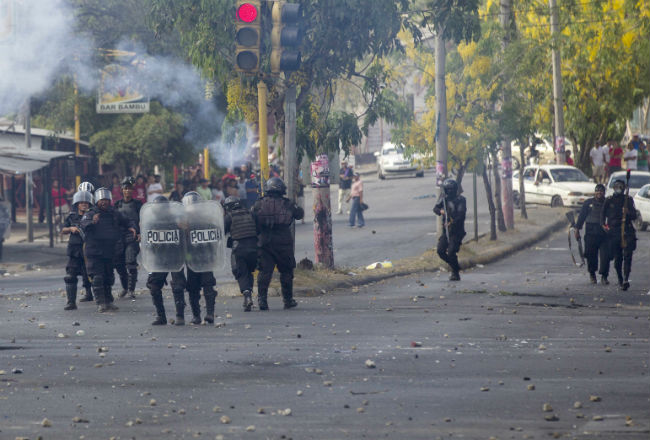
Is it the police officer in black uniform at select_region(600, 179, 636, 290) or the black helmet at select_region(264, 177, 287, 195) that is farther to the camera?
the police officer in black uniform at select_region(600, 179, 636, 290)

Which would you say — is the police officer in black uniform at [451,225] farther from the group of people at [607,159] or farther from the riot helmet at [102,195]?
the group of people at [607,159]

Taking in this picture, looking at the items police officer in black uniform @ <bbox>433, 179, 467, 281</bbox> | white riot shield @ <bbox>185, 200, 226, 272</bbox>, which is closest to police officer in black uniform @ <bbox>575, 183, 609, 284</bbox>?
police officer in black uniform @ <bbox>433, 179, 467, 281</bbox>

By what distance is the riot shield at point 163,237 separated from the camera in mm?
13891

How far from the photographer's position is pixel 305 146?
1952 cm

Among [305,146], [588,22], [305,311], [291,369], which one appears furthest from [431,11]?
[588,22]

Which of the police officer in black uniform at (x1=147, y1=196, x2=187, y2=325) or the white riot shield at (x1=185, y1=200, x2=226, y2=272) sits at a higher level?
the white riot shield at (x1=185, y1=200, x2=226, y2=272)

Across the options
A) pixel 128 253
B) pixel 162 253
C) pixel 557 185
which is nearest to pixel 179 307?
pixel 162 253

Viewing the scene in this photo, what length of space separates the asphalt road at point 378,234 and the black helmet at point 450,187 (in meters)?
3.02

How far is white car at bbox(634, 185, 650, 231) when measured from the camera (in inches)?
1160

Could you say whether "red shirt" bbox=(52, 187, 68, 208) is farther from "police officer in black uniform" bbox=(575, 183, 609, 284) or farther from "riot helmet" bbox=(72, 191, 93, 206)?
"police officer in black uniform" bbox=(575, 183, 609, 284)

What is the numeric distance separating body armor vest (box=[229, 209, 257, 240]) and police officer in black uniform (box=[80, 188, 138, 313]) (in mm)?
1718

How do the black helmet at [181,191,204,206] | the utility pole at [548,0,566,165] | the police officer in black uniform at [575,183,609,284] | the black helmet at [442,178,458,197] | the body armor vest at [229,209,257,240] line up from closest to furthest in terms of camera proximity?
the black helmet at [181,191,204,206], the body armor vest at [229,209,257,240], the police officer in black uniform at [575,183,609,284], the black helmet at [442,178,458,197], the utility pole at [548,0,566,165]

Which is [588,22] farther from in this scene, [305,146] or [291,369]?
[291,369]

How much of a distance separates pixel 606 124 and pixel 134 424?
3445 cm
